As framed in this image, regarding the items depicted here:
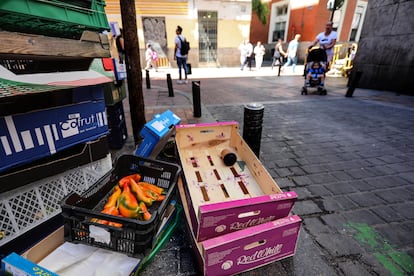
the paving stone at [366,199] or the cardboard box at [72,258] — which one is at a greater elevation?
the cardboard box at [72,258]

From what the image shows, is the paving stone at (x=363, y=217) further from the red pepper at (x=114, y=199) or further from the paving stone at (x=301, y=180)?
the red pepper at (x=114, y=199)

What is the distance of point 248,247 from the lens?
4.40ft

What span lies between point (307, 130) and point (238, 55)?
1533 cm

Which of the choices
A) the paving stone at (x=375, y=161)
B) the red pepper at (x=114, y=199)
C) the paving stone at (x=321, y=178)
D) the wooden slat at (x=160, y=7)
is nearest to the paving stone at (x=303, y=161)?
the paving stone at (x=321, y=178)

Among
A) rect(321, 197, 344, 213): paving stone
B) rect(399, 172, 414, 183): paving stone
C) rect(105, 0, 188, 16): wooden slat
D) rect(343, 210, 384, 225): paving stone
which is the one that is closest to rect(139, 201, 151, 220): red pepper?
rect(321, 197, 344, 213): paving stone

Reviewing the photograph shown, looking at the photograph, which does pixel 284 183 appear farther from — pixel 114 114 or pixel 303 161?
pixel 114 114

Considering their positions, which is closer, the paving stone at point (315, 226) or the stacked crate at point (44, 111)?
the stacked crate at point (44, 111)

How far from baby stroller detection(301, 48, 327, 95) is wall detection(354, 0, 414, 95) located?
2.87 metres

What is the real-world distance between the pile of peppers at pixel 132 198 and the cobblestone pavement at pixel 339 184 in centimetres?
34

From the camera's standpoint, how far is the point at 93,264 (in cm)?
134

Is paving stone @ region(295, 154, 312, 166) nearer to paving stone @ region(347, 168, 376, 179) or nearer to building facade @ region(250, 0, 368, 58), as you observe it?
paving stone @ region(347, 168, 376, 179)

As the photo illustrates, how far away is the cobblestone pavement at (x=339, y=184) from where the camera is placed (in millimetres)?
1516

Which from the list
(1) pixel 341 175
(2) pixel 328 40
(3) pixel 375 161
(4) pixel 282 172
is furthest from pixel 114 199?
(2) pixel 328 40

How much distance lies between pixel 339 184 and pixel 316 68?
5.49 meters
